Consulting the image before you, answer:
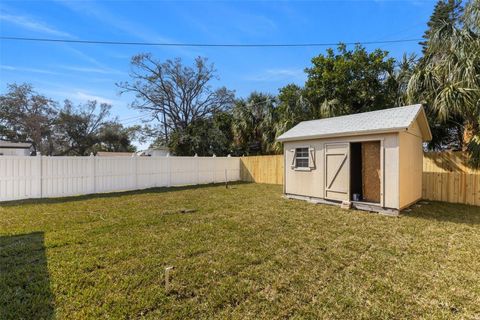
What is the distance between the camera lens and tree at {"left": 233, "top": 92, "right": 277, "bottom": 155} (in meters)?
14.6

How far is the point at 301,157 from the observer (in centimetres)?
806

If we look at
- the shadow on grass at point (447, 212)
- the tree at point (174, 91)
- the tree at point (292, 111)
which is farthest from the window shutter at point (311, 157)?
the tree at point (174, 91)

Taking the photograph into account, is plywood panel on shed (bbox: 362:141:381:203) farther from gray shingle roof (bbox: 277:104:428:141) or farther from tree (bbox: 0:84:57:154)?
tree (bbox: 0:84:57:154)

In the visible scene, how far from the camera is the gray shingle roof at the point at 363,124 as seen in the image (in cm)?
595

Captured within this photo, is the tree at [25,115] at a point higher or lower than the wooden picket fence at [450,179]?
higher

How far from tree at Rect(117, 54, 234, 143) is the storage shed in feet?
53.6

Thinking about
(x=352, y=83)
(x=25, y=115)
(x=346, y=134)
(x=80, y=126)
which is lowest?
(x=346, y=134)

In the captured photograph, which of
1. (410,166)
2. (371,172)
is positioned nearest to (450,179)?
(410,166)

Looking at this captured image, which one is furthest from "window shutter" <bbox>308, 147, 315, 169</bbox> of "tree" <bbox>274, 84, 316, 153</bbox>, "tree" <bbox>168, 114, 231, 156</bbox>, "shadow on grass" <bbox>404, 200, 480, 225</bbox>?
"tree" <bbox>168, 114, 231, 156</bbox>

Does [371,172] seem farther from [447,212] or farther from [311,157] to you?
[447,212]

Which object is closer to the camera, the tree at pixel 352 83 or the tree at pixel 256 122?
the tree at pixel 352 83

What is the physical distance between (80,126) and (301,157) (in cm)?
3233

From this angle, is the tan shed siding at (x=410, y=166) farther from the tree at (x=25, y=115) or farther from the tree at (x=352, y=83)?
the tree at (x=25, y=115)

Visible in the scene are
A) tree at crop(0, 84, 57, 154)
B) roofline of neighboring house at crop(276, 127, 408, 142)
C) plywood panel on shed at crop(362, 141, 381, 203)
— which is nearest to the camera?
roofline of neighboring house at crop(276, 127, 408, 142)
